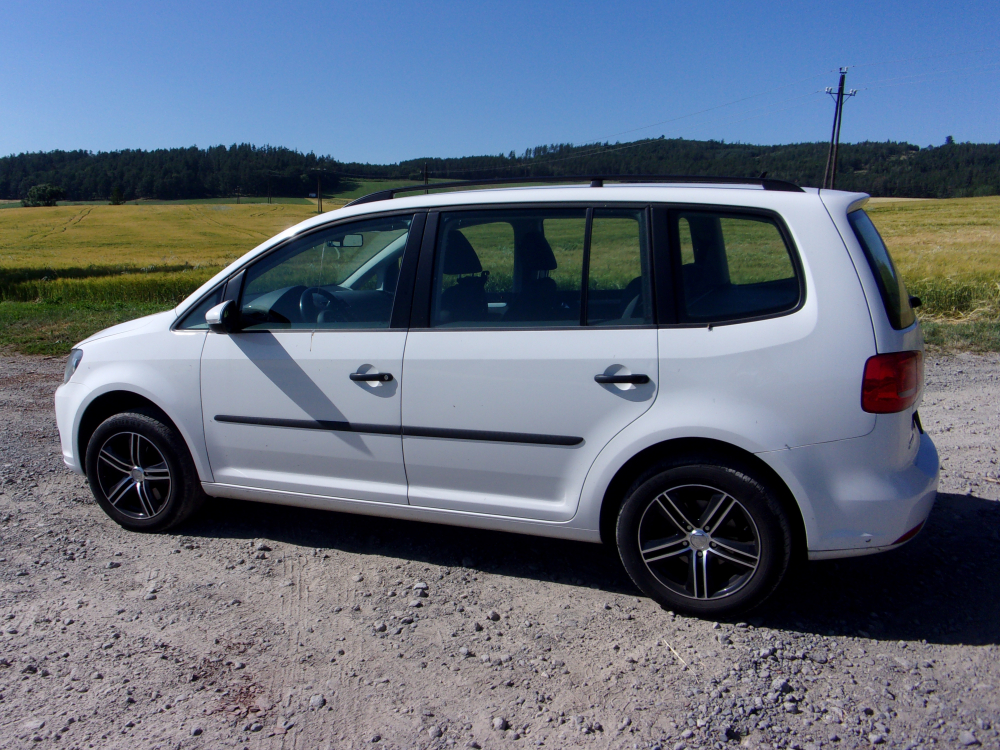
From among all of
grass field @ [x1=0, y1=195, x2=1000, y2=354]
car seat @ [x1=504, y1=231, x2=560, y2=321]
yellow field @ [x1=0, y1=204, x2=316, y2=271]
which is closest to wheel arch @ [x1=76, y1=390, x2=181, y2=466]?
car seat @ [x1=504, y1=231, x2=560, y2=321]

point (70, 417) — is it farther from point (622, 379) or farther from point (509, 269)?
point (622, 379)

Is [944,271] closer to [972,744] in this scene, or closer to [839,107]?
[972,744]

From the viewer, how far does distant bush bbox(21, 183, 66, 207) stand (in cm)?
9606

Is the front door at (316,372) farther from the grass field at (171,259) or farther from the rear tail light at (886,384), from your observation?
the grass field at (171,259)

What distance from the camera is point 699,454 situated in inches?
118

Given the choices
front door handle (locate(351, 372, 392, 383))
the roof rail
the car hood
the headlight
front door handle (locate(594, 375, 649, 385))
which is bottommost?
the headlight

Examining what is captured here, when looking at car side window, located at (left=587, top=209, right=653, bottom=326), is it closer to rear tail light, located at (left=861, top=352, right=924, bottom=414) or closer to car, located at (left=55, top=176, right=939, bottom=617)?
car, located at (left=55, top=176, right=939, bottom=617)

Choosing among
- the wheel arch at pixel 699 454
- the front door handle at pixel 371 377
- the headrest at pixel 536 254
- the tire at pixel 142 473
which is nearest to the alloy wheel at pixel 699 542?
the wheel arch at pixel 699 454

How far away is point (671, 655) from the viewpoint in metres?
2.87

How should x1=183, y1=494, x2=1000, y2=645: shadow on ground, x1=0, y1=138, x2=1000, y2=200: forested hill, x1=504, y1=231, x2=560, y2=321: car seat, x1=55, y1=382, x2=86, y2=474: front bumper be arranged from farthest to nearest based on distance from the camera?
x1=0, y1=138, x2=1000, y2=200: forested hill → x1=55, y1=382, x2=86, y2=474: front bumper → x1=504, y1=231, x2=560, y2=321: car seat → x1=183, y1=494, x2=1000, y2=645: shadow on ground

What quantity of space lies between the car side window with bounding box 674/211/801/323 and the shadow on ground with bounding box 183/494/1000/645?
1.33 metres

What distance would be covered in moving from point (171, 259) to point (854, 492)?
45.6 m

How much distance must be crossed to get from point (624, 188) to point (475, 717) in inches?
87.3

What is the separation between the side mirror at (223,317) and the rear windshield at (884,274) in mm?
2783
